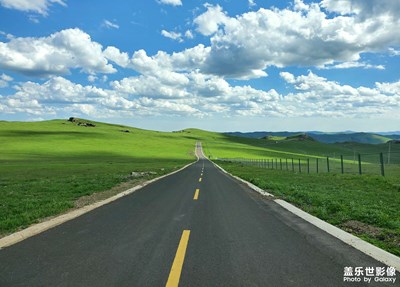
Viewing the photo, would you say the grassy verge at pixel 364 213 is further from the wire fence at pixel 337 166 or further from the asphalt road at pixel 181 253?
the wire fence at pixel 337 166

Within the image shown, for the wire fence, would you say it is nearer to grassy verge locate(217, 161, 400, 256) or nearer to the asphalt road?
grassy verge locate(217, 161, 400, 256)

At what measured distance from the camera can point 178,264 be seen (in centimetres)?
570

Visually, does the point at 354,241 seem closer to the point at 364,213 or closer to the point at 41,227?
the point at 364,213

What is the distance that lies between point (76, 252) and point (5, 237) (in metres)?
2.32

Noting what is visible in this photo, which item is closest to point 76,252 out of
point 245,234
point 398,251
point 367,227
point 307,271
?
point 245,234

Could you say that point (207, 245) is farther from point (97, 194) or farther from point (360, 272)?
point (97, 194)

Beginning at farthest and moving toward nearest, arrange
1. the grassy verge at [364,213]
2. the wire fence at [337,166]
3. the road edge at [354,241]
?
the wire fence at [337,166], the grassy verge at [364,213], the road edge at [354,241]

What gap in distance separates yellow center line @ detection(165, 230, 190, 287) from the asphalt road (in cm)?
2

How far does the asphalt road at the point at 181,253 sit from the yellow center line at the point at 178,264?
0.05 feet

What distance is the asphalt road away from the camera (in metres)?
5.12

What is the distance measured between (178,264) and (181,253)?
24.6 inches

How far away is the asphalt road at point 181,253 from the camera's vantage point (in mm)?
5125

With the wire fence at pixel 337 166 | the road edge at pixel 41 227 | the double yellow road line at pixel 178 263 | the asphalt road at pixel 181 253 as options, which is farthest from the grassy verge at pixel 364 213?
A: the wire fence at pixel 337 166

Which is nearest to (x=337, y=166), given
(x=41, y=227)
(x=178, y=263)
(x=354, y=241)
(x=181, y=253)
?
(x=354, y=241)
